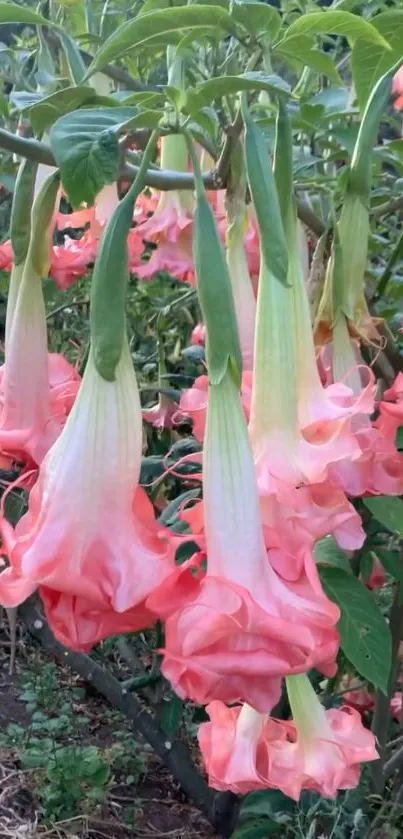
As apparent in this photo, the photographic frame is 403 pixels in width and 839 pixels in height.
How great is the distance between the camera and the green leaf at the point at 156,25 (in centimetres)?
63

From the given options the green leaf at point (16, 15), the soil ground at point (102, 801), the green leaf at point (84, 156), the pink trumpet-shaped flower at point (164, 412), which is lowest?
the soil ground at point (102, 801)

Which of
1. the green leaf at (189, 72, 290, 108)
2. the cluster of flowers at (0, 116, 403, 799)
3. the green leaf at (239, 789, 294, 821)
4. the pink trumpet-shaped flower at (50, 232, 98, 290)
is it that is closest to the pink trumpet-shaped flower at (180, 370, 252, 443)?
the cluster of flowers at (0, 116, 403, 799)

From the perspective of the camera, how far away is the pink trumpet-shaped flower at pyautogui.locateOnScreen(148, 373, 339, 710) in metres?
0.48

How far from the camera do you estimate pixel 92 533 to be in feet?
1.77

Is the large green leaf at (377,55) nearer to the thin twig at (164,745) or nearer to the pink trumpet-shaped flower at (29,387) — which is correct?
the pink trumpet-shaped flower at (29,387)

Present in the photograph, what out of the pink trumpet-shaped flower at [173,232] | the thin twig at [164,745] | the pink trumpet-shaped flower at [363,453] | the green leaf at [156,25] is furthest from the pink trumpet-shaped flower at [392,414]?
the thin twig at [164,745]

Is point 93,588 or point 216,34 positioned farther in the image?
point 216,34

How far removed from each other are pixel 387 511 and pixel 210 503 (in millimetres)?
394

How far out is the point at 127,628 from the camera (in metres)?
0.55

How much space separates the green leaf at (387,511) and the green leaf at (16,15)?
0.51 meters

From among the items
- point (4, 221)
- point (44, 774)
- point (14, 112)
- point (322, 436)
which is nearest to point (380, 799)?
point (44, 774)

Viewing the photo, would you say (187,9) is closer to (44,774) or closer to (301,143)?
(301,143)

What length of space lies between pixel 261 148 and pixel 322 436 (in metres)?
0.20

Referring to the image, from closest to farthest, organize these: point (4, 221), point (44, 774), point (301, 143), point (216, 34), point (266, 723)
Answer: point (216, 34), point (266, 723), point (301, 143), point (44, 774), point (4, 221)
